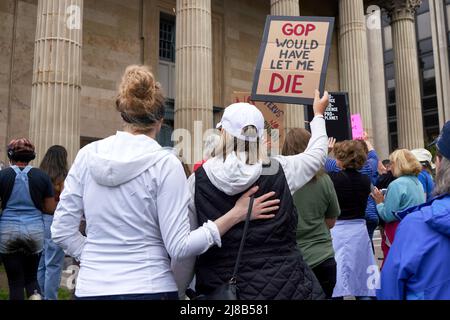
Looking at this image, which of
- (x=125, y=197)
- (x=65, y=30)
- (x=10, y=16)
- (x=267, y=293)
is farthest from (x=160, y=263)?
(x=10, y=16)

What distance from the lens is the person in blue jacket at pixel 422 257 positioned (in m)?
2.06

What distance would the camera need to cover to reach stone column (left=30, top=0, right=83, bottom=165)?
11.4 metres

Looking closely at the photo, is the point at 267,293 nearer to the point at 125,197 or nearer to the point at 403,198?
the point at 125,197

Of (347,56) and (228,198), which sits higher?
(347,56)

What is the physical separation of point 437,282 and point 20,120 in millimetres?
14391

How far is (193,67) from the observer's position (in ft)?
46.1

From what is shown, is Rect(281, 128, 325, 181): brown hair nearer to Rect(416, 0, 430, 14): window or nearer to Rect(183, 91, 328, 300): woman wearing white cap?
Rect(183, 91, 328, 300): woman wearing white cap

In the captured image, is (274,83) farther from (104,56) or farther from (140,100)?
(104,56)

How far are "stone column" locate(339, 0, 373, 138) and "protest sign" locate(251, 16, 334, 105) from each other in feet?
48.6

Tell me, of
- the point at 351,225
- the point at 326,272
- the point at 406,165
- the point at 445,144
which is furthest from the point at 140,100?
the point at 406,165

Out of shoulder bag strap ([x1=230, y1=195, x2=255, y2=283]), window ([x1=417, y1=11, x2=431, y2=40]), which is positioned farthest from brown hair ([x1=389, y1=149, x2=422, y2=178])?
window ([x1=417, y1=11, x2=431, y2=40])

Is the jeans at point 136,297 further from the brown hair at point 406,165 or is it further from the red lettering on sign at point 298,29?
the brown hair at point 406,165

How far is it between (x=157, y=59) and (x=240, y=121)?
15.9 metres

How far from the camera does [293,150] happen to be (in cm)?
400
